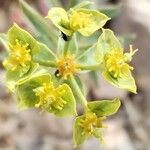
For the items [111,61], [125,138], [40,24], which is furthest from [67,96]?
[125,138]

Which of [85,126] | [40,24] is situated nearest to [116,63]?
[85,126]

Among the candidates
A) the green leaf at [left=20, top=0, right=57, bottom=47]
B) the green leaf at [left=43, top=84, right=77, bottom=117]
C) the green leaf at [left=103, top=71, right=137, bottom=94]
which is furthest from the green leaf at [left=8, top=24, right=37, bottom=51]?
the green leaf at [left=20, top=0, right=57, bottom=47]

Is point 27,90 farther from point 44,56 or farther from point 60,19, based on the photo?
point 60,19

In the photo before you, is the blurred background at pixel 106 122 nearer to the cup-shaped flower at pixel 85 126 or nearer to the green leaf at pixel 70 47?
the green leaf at pixel 70 47

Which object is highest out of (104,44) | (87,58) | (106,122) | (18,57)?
(18,57)

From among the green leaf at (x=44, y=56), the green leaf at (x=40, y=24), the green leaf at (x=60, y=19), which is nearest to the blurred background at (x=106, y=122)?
the green leaf at (x=40, y=24)

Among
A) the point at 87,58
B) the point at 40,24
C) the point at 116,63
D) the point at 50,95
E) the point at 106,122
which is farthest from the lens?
the point at 106,122

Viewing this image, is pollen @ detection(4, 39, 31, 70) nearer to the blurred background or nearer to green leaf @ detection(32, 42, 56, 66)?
green leaf @ detection(32, 42, 56, 66)
